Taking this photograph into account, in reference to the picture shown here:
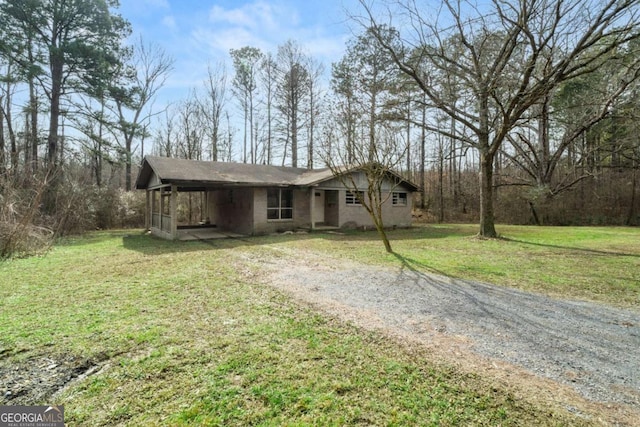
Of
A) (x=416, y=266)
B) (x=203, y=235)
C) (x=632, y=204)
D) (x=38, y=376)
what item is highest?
(x=632, y=204)

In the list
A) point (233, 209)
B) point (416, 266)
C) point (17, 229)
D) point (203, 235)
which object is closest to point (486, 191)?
point (416, 266)

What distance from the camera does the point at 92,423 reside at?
2096mm

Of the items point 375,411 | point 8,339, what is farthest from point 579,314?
point 8,339

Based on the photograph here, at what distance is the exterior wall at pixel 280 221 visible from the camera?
1371 centimetres

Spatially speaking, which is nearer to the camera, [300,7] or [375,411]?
[375,411]

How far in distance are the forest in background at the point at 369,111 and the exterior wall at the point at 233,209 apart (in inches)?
159

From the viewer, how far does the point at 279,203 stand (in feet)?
47.8

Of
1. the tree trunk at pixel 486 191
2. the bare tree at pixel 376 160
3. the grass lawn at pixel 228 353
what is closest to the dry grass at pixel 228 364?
the grass lawn at pixel 228 353

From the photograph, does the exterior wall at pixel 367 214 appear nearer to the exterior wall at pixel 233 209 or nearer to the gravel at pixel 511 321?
the exterior wall at pixel 233 209

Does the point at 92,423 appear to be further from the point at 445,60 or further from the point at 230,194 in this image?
the point at 230,194

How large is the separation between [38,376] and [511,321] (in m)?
5.07

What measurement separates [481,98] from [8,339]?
12.8 metres

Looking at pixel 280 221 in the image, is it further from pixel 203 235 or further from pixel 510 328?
pixel 510 328

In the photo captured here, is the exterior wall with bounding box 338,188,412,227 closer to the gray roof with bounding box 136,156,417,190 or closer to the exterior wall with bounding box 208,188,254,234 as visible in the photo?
the gray roof with bounding box 136,156,417,190
